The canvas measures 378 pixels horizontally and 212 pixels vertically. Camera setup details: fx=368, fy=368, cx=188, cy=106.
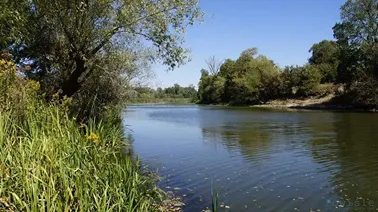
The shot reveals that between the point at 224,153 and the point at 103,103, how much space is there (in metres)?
7.07

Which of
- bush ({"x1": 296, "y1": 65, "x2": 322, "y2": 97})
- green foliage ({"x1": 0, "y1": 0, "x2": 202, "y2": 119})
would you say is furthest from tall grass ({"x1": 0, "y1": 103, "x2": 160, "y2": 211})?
bush ({"x1": 296, "y1": 65, "x2": 322, "y2": 97})

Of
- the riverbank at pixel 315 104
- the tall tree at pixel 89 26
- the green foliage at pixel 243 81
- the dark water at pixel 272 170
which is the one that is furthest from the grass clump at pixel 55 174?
the green foliage at pixel 243 81

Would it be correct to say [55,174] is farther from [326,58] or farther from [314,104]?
[326,58]

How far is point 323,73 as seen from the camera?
66.1 meters

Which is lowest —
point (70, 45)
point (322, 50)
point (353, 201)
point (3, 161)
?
point (353, 201)

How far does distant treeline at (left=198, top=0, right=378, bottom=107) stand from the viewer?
4681 centimetres

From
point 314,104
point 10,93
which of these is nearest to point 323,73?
point 314,104

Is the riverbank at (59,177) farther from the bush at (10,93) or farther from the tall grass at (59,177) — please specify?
the bush at (10,93)

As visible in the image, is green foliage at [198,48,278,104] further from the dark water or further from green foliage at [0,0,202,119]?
green foliage at [0,0,202,119]

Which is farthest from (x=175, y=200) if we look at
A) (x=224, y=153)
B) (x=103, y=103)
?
(x=103, y=103)

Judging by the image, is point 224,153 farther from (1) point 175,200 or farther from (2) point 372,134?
Answer: (2) point 372,134

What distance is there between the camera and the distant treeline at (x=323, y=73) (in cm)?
4681

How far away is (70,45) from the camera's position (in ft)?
43.7

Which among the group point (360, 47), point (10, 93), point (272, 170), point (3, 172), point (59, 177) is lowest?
point (272, 170)
